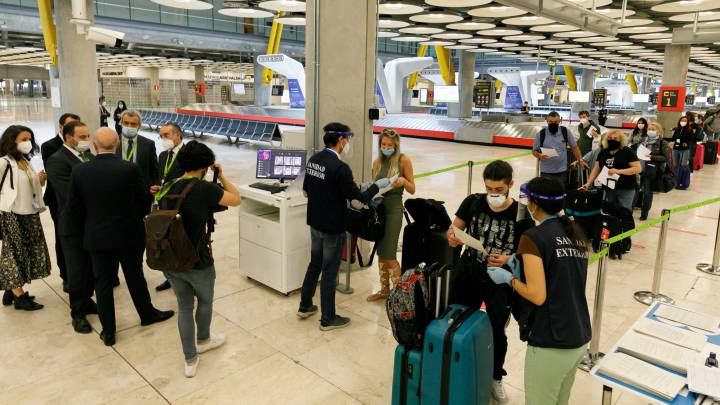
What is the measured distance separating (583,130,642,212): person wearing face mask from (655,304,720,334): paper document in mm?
4036

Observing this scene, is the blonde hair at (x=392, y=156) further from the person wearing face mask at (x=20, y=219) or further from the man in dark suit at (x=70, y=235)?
the person wearing face mask at (x=20, y=219)

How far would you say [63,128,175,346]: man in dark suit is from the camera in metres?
3.55

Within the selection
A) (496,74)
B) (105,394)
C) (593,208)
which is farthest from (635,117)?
(105,394)

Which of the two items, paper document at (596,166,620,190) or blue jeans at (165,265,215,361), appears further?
paper document at (596,166,620,190)

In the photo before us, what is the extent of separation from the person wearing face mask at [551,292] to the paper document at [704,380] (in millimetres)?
427

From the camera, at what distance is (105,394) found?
10.9 feet

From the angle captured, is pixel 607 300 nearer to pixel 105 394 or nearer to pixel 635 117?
pixel 105 394

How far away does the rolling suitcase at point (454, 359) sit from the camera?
8.23 ft

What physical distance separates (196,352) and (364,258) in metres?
2.67

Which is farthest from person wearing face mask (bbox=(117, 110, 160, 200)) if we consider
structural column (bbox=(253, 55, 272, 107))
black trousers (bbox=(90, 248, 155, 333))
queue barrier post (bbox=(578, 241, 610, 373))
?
structural column (bbox=(253, 55, 272, 107))

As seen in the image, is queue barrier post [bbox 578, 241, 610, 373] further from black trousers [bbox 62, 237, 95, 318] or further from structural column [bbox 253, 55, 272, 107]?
structural column [bbox 253, 55, 272, 107]

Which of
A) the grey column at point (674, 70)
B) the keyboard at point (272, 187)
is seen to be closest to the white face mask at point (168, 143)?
the keyboard at point (272, 187)

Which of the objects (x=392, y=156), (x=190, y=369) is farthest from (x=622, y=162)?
(x=190, y=369)

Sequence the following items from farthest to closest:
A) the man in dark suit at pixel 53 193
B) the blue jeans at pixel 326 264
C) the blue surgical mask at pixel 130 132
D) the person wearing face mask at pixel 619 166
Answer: the person wearing face mask at pixel 619 166 → the blue surgical mask at pixel 130 132 → the man in dark suit at pixel 53 193 → the blue jeans at pixel 326 264
